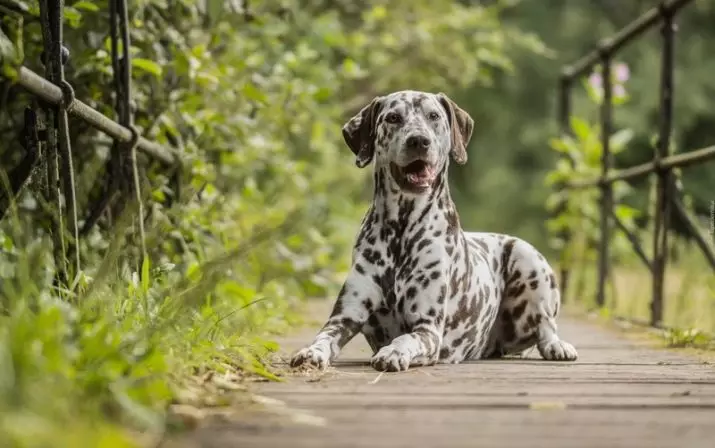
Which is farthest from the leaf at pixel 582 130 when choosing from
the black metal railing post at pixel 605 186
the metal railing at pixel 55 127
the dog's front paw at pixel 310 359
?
the dog's front paw at pixel 310 359

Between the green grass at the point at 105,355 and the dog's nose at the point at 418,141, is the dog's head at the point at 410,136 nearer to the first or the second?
the dog's nose at the point at 418,141

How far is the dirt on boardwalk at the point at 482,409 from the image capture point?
8.21ft

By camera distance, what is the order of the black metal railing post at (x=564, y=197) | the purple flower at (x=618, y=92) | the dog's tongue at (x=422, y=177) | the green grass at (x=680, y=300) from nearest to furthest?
the dog's tongue at (x=422, y=177), the green grass at (x=680, y=300), the purple flower at (x=618, y=92), the black metal railing post at (x=564, y=197)

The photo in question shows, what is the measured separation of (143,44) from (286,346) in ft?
5.57

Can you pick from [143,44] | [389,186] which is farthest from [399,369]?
[143,44]

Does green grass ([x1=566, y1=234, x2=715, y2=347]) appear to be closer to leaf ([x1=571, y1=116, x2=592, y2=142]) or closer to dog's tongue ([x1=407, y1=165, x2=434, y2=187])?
leaf ([x1=571, y1=116, x2=592, y2=142])

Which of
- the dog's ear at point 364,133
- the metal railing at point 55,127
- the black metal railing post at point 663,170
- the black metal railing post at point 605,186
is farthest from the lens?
the black metal railing post at point 605,186

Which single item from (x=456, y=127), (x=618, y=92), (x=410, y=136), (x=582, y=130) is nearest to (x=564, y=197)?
(x=582, y=130)

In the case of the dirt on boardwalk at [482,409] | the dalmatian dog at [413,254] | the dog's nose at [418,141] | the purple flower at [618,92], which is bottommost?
the dirt on boardwalk at [482,409]

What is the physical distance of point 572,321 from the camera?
7.29 metres

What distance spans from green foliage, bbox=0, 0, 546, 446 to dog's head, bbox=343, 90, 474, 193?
495 millimetres

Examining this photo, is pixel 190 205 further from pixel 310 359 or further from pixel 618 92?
pixel 618 92

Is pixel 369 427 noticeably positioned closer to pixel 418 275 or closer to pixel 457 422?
pixel 457 422

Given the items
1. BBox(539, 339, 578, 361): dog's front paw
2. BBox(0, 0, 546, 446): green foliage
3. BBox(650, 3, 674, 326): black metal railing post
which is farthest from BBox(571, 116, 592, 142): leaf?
BBox(539, 339, 578, 361): dog's front paw
